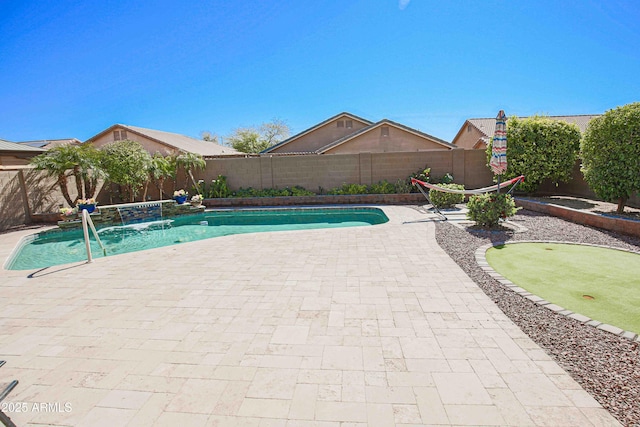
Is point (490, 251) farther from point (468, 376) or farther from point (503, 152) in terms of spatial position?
point (468, 376)

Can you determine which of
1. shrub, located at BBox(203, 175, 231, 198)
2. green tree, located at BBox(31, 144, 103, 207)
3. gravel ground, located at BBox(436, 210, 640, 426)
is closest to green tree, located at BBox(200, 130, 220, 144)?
shrub, located at BBox(203, 175, 231, 198)

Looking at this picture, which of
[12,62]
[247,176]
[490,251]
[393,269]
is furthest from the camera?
[247,176]

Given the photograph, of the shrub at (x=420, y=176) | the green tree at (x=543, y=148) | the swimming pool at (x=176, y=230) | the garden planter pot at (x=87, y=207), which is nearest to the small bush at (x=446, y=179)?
the shrub at (x=420, y=176)

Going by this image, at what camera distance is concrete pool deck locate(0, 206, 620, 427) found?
6.65ft

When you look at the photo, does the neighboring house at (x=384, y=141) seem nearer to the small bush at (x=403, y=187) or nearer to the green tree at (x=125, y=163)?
the small bush at (x=403, y=187)

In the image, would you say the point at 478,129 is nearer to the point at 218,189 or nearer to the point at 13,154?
the point at 218,189

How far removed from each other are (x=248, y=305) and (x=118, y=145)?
459 inches

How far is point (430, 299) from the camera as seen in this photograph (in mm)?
3664

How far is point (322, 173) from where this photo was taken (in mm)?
13578

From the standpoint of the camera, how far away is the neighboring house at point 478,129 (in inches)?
863

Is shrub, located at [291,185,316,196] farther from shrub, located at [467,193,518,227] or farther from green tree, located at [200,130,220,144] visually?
green tree, located at [200,130,220,144]

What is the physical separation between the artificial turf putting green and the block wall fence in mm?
7124

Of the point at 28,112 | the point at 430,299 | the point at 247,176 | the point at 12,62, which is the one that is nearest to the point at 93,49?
the point at 12,62

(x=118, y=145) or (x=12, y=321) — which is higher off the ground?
(x=118, y=145)
